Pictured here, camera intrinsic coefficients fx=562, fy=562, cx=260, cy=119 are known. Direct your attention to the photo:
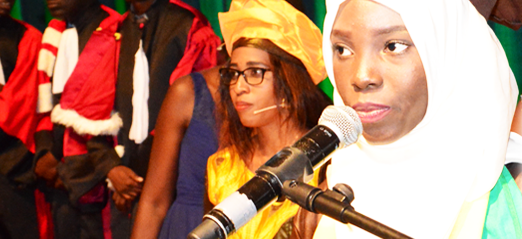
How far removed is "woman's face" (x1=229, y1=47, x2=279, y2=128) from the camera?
157 centimetres

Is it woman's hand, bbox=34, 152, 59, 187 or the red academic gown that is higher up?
the red academic gown

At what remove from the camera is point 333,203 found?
0.67 m

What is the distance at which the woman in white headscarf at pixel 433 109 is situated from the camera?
889 mm

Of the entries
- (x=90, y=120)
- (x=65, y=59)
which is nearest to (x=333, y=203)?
(x=90, y=120)

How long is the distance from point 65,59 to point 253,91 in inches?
48.3

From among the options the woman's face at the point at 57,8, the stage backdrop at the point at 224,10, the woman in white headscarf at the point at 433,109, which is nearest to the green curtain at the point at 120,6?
the stage backdrop at the point at 224,10

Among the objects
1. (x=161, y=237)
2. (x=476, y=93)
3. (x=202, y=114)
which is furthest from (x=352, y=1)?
(x=161, y=237)

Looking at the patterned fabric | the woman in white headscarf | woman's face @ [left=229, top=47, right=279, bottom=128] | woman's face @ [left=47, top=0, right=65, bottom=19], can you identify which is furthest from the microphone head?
Result: woman's face @ [left=47, top=0, right=65, bottom=19]

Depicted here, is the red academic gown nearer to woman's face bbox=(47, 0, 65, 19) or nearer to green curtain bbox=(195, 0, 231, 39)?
woman's face bbox=(47, 0, 65, 19)

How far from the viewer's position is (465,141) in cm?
90

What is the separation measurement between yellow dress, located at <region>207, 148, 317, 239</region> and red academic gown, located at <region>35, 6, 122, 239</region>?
0.75m

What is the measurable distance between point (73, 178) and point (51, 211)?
1.24ft

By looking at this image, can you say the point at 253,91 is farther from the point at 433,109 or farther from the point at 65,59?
the point at 65,59

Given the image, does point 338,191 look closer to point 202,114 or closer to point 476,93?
point 476,93
